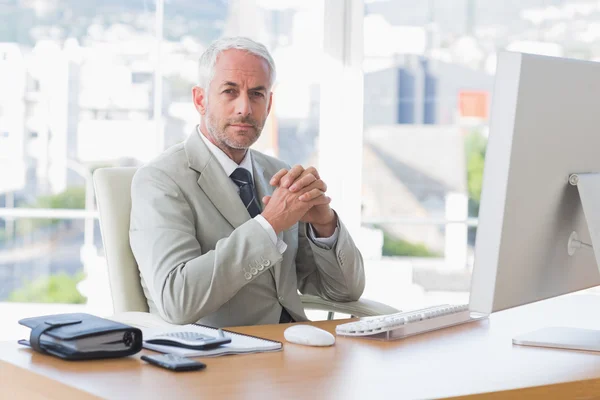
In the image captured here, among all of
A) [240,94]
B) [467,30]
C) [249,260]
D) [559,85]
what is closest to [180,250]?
[249,260]

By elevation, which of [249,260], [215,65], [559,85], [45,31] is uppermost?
[45,31]

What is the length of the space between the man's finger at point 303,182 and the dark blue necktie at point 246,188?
272 millimetres

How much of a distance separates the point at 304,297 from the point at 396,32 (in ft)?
8.78

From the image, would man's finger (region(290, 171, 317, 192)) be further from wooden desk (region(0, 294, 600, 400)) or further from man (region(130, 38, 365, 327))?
wooden desk (region(0, 294, 600, 400))

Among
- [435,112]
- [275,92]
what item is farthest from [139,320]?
[435,112]

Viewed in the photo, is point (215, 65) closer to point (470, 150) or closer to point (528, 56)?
point (528, 56)

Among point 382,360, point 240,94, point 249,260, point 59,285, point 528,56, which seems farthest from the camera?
point 59,285

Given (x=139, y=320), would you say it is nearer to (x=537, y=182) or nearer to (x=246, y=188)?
(x=246, y=188)

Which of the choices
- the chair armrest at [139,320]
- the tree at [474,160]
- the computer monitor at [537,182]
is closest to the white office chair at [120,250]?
the chair armrest at [139,320]

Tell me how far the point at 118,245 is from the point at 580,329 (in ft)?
3.78

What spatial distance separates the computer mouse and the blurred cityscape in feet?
8.83

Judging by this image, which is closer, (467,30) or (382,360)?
(382,360)

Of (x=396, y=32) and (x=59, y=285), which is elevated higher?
(x=396, y=32)

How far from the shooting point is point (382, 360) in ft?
5.13
